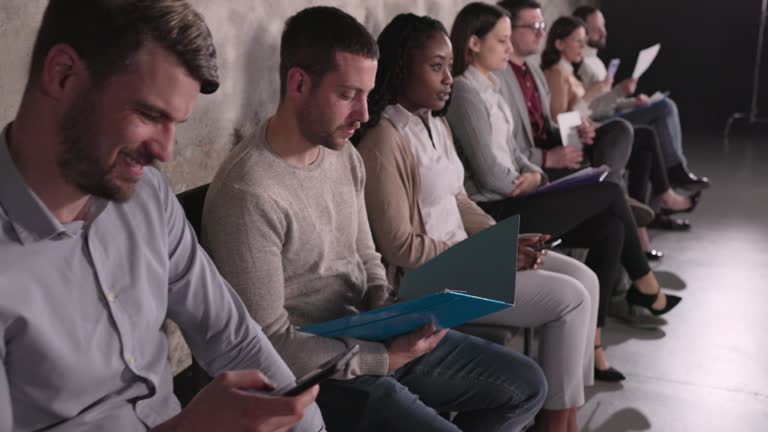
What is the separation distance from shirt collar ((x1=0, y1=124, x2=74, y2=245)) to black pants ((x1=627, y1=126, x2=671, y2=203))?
401cm

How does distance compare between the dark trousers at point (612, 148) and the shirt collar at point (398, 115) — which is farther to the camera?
the dark trousers at point (612, 148)

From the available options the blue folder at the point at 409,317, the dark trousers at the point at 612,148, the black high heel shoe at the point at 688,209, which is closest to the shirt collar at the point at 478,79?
the dark trousers at the point at 612,148

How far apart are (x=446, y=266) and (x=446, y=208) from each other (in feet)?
2.44

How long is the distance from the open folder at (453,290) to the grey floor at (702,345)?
3.69ft

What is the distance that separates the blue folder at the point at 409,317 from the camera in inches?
62.2

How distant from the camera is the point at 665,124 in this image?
5.11 metres

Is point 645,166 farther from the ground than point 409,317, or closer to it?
closer to it

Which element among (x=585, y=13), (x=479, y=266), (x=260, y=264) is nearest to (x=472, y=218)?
(x=479, y=266)

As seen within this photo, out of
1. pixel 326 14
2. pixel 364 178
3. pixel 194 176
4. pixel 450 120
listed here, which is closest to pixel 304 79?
pixel 326 14

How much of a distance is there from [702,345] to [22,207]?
2883 mm

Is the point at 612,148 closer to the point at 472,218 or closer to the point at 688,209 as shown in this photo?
the point at 688,209

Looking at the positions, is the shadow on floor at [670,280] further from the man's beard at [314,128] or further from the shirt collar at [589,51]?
the man's beard at [314,128]

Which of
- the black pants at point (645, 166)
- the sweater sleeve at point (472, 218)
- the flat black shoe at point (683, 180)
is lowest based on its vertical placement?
the flat black shoe at point (683, 180)

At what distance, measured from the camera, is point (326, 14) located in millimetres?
1957
